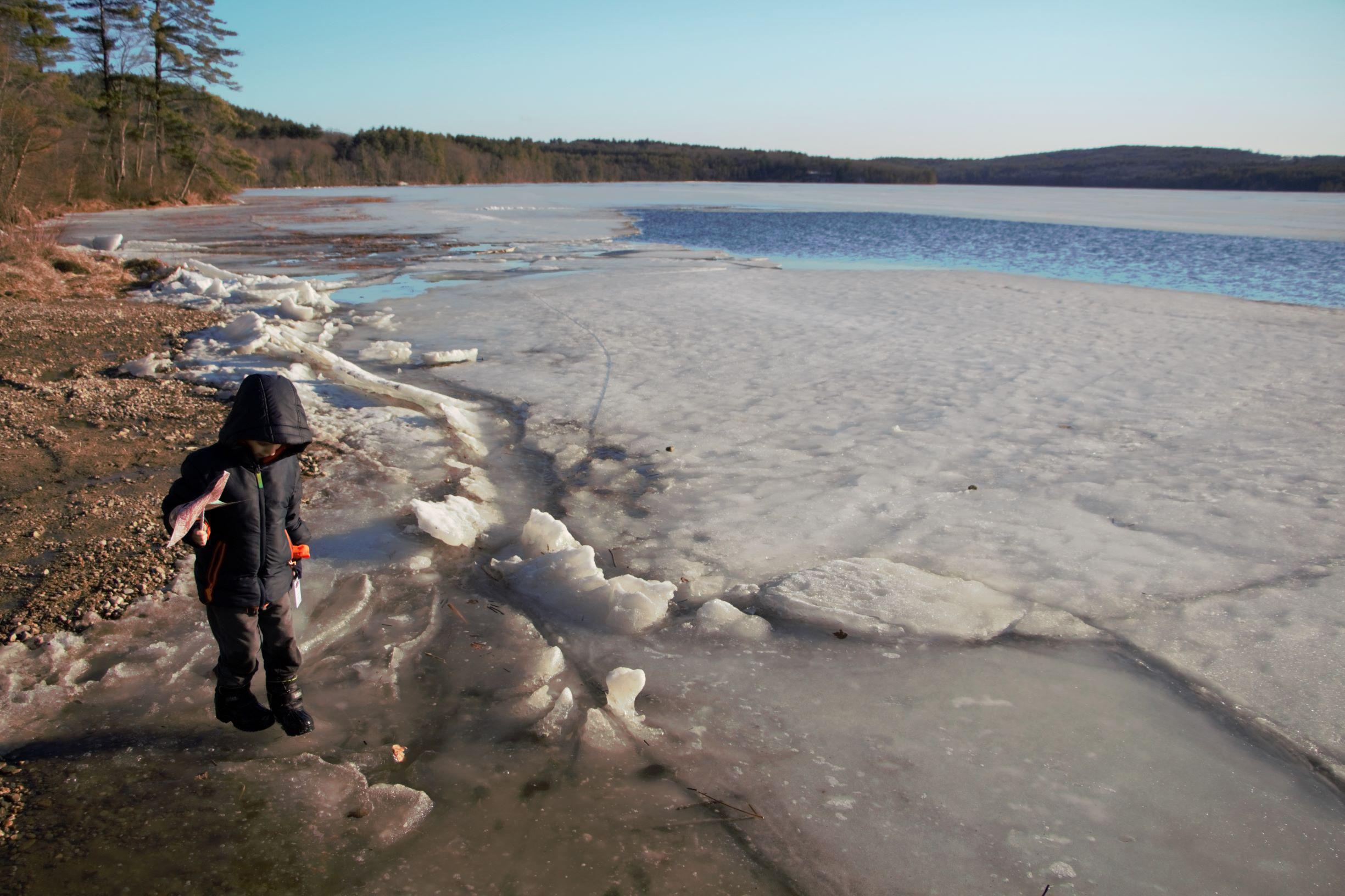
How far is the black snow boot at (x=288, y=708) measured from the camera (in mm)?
2672

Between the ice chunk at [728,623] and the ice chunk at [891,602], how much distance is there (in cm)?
17

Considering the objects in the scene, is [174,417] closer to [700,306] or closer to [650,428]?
[650,428]

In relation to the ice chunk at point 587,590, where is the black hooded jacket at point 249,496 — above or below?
above

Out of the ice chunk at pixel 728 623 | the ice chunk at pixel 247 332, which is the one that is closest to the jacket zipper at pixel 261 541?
the ice chunk at pixel 728 623

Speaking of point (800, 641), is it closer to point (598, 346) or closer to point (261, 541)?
point (261, 541)

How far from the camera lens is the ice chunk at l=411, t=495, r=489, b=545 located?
13.8 ft

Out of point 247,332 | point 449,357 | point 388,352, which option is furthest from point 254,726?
point 247,332

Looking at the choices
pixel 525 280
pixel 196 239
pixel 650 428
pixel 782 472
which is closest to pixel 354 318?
pixel 525 280

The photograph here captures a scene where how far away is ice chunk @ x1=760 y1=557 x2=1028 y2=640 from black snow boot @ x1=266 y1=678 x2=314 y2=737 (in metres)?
1.99

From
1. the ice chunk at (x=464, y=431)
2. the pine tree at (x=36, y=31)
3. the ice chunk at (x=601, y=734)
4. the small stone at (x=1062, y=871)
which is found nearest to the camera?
the small stone at (x=1062, y=871)

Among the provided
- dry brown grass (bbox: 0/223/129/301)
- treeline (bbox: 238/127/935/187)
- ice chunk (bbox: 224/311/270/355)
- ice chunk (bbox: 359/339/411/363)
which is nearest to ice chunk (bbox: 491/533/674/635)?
ice chunk (bbox: 359/339/411/363)

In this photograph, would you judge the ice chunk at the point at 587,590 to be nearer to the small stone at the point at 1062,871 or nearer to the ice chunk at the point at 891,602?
the ice chunk at the point at 891,602

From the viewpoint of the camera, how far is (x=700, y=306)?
11.9 meters

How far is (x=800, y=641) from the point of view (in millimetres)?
3482
